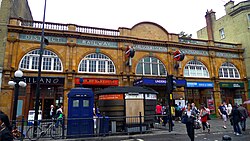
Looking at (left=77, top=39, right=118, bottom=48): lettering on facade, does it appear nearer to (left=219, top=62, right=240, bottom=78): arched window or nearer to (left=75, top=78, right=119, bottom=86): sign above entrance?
(left=75, top=78, right=119, bottom=86): sign above entrance

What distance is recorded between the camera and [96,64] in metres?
18.6

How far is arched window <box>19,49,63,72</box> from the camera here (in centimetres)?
1670

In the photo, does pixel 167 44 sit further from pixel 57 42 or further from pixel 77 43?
pixel 57 42

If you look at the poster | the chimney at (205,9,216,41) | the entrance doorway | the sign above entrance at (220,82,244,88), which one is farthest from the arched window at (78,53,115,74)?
the chimney at (205,9,216,41)

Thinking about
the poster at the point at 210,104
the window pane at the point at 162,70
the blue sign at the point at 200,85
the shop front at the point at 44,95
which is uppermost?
the window pane at the point at 162,70

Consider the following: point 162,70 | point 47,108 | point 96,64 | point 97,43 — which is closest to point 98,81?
point 96,64

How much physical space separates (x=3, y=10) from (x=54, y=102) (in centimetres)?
960

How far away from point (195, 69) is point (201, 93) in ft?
10.2

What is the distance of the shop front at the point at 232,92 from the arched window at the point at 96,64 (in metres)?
14.0

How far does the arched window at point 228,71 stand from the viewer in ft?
77.3

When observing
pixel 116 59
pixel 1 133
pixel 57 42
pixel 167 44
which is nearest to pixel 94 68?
pixel 116 59

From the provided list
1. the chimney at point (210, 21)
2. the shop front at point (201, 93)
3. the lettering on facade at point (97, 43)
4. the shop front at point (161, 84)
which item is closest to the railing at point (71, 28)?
the lettering on facade at point (97, 43)

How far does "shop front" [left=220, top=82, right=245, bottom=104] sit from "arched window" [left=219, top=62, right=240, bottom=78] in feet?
3.82

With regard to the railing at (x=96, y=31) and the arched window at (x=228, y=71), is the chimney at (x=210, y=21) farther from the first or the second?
the railing at (x=96, y=31)
